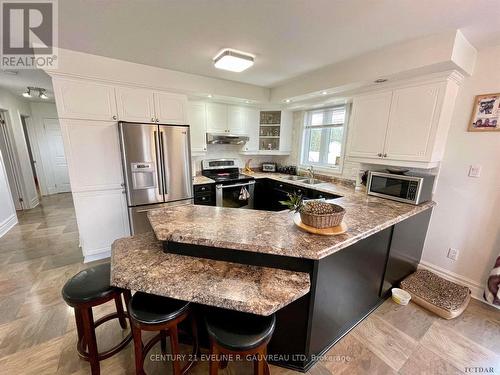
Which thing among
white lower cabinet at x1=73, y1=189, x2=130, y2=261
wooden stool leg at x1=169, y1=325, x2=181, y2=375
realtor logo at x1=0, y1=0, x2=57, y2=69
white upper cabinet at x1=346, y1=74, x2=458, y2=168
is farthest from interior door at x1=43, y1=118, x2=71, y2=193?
white upper cabinet at x1=346, y1=74, x2=458, y2=168

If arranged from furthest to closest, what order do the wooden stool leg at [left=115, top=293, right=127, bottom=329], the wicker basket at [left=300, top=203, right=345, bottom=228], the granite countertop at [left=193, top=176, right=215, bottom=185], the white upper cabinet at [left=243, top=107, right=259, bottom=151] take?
the white upper cabinet at [left=243, top=107, right=259, bottom=151], the granite countertop at [left=193, top=176, right=215, bottom=185], the wooden stool leg at [left=115, top=293, right=127, bottom=329], the wicker basket at [left=300, top=203, right=345, bottom=228]

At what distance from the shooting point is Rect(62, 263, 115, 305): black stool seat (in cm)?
128

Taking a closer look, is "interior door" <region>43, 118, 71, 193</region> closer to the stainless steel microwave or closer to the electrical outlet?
the stainless steel microwave

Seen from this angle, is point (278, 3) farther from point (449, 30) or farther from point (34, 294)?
point (34, 294)

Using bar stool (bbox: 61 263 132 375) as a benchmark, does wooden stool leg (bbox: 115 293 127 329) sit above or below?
below

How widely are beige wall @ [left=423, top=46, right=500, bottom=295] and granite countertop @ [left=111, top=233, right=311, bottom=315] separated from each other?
230 centimetres

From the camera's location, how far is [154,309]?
118 cm

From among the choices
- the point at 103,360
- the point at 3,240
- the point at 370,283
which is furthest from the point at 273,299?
the point at 3,240

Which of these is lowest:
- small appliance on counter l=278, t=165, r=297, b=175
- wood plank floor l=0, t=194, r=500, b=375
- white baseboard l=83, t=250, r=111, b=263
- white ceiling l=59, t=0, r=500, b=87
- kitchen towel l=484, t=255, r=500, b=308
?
wood plank floor l=0, t=194, r=500, b=375

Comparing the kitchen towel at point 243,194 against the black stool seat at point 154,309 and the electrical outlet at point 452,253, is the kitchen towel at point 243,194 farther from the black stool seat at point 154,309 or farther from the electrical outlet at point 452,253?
the electrical outlet at point 452,253

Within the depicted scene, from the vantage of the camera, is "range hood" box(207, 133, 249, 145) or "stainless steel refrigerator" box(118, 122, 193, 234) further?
"range hood" box(207, 133, 249, 145)

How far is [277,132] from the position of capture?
4246mm

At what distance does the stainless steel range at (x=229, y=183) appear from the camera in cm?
352

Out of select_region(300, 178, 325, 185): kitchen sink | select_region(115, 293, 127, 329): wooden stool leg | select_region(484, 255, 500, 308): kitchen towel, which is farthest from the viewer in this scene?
select_region(300, 178, 325, 185): kitchen sink
